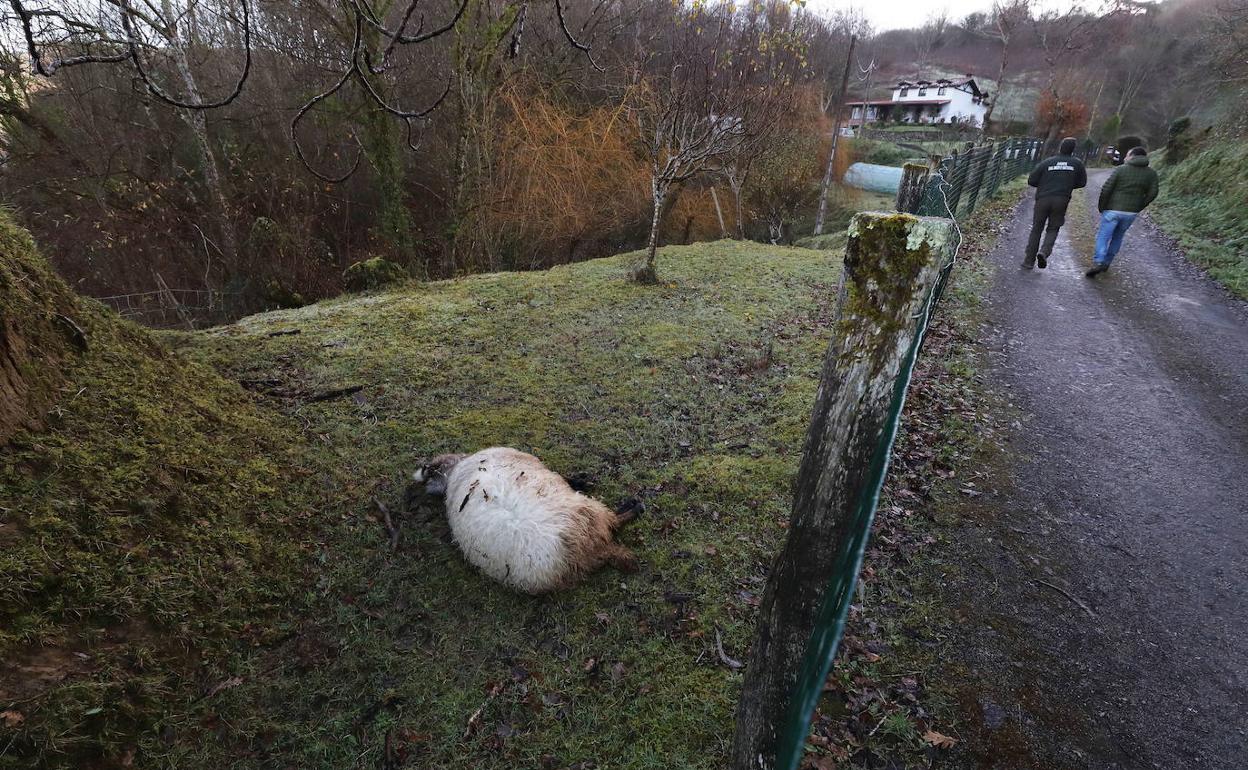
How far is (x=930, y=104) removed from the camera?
50656mm

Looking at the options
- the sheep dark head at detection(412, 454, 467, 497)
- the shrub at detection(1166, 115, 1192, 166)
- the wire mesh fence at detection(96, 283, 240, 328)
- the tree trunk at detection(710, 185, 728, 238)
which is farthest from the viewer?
the tree trunk at detection(710, 185, 728, 238)

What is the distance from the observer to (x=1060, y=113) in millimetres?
34812

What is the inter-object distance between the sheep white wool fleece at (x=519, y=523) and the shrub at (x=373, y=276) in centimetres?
660

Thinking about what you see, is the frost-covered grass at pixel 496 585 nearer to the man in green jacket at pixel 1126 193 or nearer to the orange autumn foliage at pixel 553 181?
the man in green jacket at pixel 1126 193

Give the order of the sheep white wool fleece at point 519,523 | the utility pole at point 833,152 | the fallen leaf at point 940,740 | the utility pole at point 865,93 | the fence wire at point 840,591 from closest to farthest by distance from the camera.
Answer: the fence wire at point 840,591, the fallen leaf at point 940,740, the sheep white wool fleece at point 519,523, the utility pole at point 833,152, the utility pole at point 865,93

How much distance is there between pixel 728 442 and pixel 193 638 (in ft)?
12.7

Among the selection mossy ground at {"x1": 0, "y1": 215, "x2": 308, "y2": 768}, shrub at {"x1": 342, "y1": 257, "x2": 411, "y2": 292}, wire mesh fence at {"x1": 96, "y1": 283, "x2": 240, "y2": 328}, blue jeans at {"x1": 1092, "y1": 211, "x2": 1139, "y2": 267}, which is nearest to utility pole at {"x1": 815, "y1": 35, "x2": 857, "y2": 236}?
blue jeans at {"x1": 1092, "y1": 211, "x2": 1139, "y2": 267}

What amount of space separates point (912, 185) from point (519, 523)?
3894 millimetres

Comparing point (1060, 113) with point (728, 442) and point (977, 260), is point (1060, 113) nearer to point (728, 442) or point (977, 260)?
point (977, 260)

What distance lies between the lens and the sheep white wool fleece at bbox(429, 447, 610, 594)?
3281mm

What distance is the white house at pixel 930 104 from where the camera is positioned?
47688 millimetres

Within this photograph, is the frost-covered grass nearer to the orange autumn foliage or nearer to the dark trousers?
the dark trousers

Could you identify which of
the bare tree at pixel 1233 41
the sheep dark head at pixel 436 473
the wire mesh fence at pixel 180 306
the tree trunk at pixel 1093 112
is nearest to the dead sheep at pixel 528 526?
the sheep dark head at pixel 436 473

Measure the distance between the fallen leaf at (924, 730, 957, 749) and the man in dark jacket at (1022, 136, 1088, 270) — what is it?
853 cm
